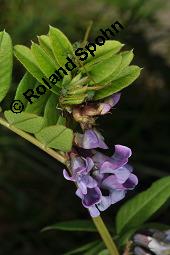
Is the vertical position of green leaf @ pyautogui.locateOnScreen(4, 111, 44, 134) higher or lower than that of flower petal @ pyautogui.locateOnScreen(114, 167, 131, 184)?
higher

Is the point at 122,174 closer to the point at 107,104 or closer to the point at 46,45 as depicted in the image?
the point at 107,104

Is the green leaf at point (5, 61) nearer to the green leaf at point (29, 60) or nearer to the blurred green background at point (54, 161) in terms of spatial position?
the green leaf at point (29, 60)

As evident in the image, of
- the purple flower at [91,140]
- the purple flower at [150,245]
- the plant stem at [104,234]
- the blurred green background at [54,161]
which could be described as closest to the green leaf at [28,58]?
the purple flower at [91,140]

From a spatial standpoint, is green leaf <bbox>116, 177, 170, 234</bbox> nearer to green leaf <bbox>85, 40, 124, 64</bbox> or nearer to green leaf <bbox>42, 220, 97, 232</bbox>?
green leaf <bbox>42, 220, 97, 232</bbox>

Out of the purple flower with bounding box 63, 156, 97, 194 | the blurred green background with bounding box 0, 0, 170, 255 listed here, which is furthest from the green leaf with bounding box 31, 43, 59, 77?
the blurred green background with bounding box 0, 0, 170, 255

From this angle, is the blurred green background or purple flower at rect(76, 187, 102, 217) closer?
purple flower at rect(76, 187, 102, 217)

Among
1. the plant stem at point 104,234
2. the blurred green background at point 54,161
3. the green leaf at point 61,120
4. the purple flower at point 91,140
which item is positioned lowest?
the blurred green background at point 54,161

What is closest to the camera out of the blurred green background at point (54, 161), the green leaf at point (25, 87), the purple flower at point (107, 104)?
the purple flower at point (107, 104)
